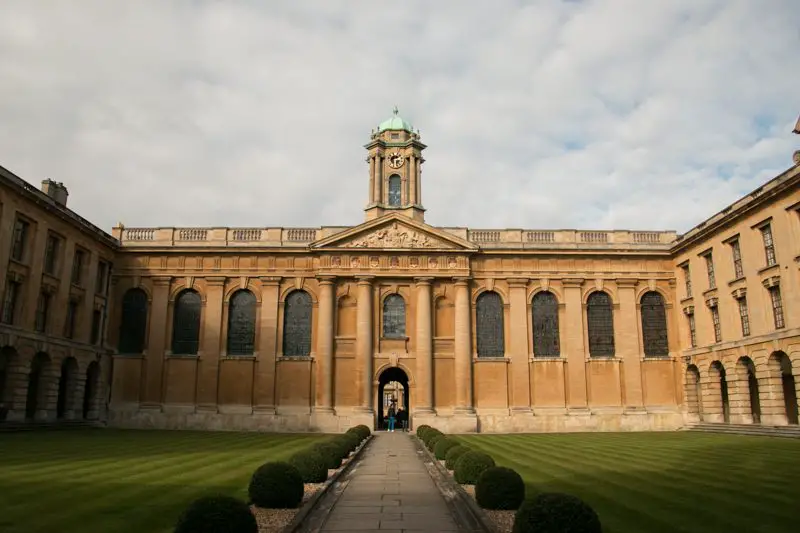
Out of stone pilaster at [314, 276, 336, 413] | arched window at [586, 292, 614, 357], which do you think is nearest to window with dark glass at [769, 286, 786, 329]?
arched window at [586, 292, 614, 357]

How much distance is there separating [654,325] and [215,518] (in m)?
42.5

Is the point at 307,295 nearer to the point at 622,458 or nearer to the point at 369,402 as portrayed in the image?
the point at 369,402

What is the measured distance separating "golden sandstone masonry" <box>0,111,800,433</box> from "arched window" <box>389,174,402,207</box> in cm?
294

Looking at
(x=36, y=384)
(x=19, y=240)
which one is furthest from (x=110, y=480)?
(x=36, y=384)

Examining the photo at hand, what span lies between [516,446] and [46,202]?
93.4 feet

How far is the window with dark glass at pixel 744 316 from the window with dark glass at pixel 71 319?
4021 cm

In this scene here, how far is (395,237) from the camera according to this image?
150ft

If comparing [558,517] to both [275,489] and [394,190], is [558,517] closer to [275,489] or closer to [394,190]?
[275,489]

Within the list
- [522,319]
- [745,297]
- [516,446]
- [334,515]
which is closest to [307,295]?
[522,319]

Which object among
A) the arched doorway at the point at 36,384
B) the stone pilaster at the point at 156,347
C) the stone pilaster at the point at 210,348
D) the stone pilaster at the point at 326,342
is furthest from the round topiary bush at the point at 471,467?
the stone pilaster at the point at 156,347

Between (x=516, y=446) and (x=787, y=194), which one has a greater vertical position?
(x=787, y=194)

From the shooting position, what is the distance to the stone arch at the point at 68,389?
40197 mm

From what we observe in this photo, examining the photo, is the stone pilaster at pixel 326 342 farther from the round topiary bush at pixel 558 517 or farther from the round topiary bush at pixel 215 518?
the round topiary bush at pixel 558 517

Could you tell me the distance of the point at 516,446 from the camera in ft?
98.4
